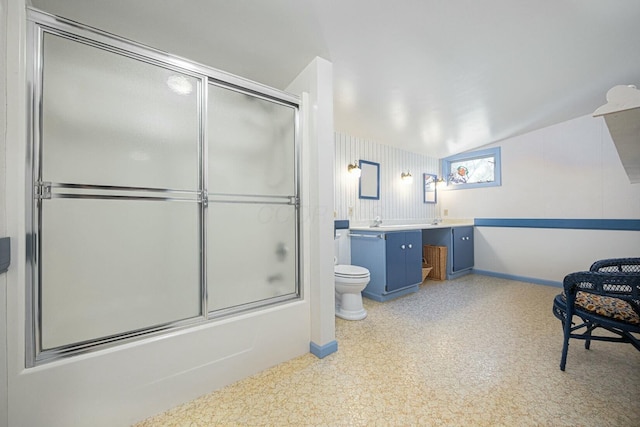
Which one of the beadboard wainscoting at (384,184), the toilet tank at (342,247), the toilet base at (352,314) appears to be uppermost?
the beadboard wainscoting at (384,184)

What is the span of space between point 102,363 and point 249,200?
3.70 feet

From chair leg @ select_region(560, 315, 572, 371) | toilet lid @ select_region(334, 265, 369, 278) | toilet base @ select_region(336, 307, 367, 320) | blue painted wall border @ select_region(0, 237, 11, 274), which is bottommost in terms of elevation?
toilet base @ select_region(336, 307, 367, 320)

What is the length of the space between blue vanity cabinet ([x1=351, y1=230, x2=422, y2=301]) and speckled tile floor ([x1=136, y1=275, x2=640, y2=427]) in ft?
2.09

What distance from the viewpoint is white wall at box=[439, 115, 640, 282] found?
322 centimetres

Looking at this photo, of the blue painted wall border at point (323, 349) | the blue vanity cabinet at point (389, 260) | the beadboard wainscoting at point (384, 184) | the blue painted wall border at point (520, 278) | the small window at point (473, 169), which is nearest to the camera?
the blue painted wall border at point (323, 349)

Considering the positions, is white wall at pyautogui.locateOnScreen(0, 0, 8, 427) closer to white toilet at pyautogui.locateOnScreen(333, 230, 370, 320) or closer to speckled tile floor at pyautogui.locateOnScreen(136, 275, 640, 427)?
speckled tile floor at pyautogui.locateOnScreen(136, 275, 640, 427)

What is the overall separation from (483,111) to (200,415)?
3.80 m

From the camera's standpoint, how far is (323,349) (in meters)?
1.84

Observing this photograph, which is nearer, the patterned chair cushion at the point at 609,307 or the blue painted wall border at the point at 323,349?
the patterned chair cushion at the point at 609,307

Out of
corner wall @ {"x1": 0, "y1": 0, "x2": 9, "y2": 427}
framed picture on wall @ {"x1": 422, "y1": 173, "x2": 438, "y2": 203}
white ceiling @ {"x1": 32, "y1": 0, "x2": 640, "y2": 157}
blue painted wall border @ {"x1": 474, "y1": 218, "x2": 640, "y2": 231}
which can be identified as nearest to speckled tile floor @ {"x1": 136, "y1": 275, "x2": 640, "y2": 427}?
corner wall @ {"x1": 0, "y1": 0, "x2": 9, "y2": 427}

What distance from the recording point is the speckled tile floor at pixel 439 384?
129 centimetres

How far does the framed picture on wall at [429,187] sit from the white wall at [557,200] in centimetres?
66

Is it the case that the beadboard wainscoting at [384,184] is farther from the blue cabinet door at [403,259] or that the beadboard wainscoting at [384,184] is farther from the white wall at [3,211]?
the white wall at [3,211]

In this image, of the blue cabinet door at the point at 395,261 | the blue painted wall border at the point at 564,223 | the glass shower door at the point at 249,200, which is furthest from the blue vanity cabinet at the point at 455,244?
the glass shower door at the point at 249,200
